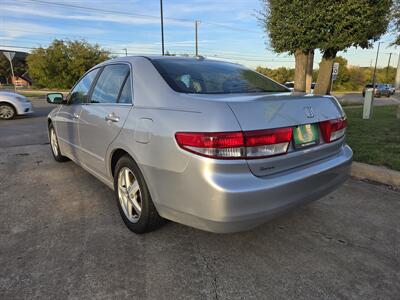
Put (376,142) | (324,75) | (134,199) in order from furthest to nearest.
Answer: (324,75) → (376,142) → (134,199)

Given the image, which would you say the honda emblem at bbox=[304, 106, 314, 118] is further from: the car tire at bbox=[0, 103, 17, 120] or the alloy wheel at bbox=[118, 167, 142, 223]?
the car tire at bbox=[0, 103, 17, 120]

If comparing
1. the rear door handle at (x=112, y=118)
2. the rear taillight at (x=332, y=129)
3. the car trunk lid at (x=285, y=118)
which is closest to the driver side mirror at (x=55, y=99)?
the rear door handle at (x=112, y=118)

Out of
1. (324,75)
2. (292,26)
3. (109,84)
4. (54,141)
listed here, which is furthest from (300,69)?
(109,84)

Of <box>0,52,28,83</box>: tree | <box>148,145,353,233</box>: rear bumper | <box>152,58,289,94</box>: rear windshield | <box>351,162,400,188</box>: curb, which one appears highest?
<box>0,52,28,83</box>: tree

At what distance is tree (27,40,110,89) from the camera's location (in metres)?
38.6

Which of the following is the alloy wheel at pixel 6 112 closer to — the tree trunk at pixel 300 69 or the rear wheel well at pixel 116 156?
the tree trunk at pixel 300 69

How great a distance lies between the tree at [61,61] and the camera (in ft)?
127

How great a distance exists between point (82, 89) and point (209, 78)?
191 centimetres

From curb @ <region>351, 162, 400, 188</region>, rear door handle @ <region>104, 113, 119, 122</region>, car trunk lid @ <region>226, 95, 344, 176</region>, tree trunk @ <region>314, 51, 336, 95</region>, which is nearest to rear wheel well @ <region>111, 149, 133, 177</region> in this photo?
rear door handle @ <region>104, 113, 119, 122</region>

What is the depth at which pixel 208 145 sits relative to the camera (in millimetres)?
2051

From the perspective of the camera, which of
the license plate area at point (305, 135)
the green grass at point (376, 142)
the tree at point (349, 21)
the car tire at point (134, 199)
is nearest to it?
the license plate area at point (305, 135)

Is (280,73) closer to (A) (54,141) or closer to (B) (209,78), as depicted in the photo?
(A) (54,141)

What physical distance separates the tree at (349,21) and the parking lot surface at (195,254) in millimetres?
5211

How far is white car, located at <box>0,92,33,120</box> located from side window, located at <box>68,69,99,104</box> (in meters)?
8.20
